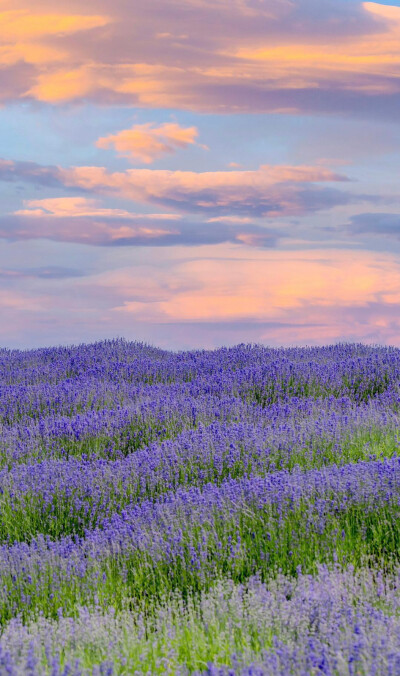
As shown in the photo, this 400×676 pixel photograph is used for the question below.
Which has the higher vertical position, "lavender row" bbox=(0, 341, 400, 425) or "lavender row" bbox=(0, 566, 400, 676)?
"lavender row" bbox=(0, 341, 400, 425)

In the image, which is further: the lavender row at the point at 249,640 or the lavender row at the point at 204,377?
the lavender row at the point at 204,377

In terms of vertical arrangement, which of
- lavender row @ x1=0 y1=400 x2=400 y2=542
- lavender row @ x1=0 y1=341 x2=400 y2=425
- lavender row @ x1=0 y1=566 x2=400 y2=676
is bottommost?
lavender row @ x1=0 y1=566 x2=400 y2=676

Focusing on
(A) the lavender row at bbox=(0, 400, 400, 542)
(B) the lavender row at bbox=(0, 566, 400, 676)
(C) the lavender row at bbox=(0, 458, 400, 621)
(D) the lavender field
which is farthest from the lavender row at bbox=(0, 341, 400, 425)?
(B) the lavender row at bbox=(0, 566, 400, 676)

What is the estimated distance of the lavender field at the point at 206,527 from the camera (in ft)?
9.20

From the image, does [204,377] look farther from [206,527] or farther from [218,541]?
[218,541]

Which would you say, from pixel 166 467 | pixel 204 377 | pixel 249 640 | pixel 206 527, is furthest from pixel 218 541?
pixel 204 377

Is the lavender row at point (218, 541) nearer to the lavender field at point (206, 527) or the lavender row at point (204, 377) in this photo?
the lavender field at point (206, 527)

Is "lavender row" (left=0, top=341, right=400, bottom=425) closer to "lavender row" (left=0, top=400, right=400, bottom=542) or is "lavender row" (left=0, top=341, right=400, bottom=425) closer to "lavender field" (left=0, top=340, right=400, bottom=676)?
"lavender field" (left=0, top=340, right=400, bottom=676)

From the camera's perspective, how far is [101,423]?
22.8ft

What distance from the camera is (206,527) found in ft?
14.0

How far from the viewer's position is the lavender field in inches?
110

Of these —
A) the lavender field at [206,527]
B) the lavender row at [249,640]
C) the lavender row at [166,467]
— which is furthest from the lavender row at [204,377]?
the lavender row at [249,640]

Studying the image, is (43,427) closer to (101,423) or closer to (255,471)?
(101,423)

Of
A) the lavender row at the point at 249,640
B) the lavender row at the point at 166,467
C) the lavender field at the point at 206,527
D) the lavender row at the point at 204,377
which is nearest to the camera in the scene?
the lavender row at the point at 249,640
